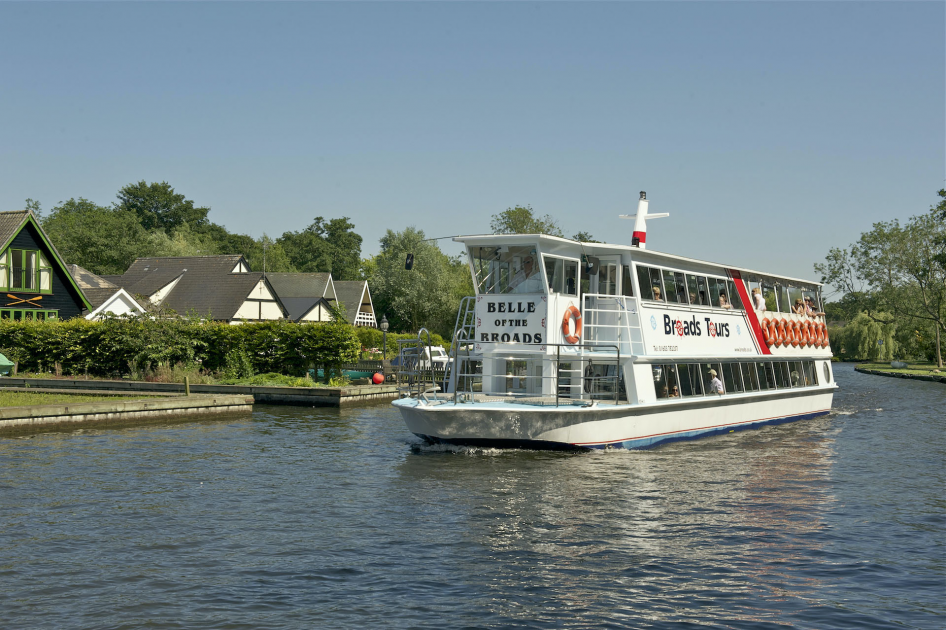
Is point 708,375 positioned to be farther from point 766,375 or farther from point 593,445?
point 593,445

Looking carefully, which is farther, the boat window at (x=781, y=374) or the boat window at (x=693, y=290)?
the boat window at (x=781, y=374)

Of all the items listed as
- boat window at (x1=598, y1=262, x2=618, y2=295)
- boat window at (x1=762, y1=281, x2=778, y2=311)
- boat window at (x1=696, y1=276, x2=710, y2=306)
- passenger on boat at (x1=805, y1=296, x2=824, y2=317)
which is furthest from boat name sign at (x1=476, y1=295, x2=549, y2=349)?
passenger on boat at (x1=805, y1=296, x2=824, y2=317)

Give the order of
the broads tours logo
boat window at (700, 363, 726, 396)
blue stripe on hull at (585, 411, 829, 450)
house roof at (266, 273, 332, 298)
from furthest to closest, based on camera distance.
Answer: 1. house roof at (266, 273, 332, 298)
2. boat window at (700, 363, 726, 396)
3. the broads tours logo
4. blue stripe on hull at (585, 411, 829, 450)

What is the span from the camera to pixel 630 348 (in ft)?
68.4

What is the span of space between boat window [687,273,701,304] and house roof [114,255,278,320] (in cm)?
4325


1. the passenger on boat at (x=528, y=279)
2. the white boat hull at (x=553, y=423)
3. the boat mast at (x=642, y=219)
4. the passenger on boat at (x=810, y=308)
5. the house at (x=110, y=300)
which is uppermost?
the house at (x=110, y=300)

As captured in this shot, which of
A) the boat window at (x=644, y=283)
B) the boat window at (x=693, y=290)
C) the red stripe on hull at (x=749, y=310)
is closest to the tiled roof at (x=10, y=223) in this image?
the boat window at (x=644, y=283)

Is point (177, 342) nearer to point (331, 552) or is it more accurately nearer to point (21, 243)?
point (21, 243)

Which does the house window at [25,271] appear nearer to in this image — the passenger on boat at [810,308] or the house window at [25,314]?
the house window at [25,314]

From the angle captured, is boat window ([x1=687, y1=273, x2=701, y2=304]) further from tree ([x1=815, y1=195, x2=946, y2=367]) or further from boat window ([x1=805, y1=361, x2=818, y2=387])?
tree ([x1=815, y1=195, x2=946, y2=367])

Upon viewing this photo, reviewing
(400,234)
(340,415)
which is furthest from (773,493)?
(400,234)

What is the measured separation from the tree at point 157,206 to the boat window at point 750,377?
372 ft

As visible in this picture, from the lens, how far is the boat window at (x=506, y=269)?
67.7ft

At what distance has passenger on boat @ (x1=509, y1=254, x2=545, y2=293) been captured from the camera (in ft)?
67.5
